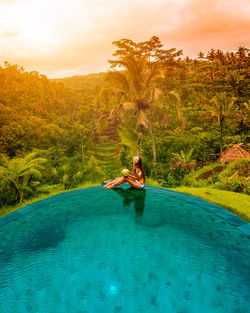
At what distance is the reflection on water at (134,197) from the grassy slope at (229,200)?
5.88 ft

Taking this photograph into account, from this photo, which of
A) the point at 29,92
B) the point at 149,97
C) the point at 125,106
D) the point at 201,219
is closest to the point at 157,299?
the point at 201,219

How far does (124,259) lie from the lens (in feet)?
11.4

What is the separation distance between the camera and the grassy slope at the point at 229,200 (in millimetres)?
5512

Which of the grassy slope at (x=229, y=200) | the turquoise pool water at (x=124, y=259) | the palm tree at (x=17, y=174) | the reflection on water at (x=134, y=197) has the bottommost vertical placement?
the grassy slope at (x=229, y=200)

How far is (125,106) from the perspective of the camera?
11.2m

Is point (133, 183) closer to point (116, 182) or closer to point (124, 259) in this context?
point (116, 182)

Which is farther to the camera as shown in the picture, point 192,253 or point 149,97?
point 149,97

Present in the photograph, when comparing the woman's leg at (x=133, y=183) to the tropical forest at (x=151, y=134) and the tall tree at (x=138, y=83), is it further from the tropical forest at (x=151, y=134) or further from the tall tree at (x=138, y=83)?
the tall tree at (x=138, y=83)

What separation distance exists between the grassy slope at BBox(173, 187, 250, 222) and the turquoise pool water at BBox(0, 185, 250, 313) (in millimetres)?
742

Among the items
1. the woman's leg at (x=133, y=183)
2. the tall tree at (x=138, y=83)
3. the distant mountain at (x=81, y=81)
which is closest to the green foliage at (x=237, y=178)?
the woman's leg at (x=133, y=183)

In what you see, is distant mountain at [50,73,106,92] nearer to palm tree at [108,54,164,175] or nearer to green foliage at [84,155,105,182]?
palm tree at [108,54,164,175]

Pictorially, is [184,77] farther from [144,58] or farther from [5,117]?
[5,117]

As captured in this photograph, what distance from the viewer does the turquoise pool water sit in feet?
9.06

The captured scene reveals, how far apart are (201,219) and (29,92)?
95.5 ft
